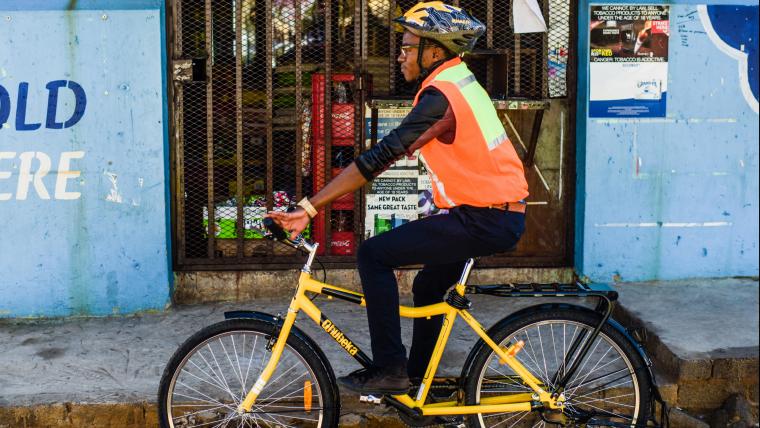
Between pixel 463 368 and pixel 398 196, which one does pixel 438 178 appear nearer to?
pixel 463 368

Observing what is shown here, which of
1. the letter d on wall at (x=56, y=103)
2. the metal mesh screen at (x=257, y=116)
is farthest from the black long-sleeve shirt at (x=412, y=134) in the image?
the letter d on wall at (x=56, y=103)

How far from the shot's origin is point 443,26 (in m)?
4.11

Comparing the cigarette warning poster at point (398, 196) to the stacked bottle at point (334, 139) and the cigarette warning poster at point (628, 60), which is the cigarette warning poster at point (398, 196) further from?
the cigarette warning poster at point (628, 60)

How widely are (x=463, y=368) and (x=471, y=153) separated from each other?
1004 mm

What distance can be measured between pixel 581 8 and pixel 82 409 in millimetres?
4157

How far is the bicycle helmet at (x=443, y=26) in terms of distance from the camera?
4098 mm

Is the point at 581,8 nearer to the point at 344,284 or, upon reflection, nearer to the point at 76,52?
the point at 344,284

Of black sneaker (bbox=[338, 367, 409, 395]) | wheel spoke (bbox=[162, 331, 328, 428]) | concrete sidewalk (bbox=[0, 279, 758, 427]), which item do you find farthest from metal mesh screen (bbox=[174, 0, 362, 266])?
black sneaker (bbox=[338, 367, 409, 395])

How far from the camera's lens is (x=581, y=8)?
21.2 feet

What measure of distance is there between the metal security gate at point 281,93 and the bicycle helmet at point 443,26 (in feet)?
7.02

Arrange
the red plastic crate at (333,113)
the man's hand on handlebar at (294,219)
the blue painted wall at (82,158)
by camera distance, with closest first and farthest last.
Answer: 1. the man's hand on handlebar at (294,219)
2. the blue painted wall at (82,158)
3. the red plastic crate at (333,113)

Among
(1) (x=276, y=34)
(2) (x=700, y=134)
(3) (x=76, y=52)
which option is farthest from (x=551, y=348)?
(3) (x=76, y=52)

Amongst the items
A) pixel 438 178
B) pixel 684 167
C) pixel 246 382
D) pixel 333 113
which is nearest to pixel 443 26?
pixel 438 178

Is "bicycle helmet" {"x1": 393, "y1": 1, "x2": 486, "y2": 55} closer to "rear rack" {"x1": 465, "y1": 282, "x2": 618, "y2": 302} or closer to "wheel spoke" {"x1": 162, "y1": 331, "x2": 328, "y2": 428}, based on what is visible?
"rear rack" {"x1": 465, "y1": 282, "x2": 618, "y2": 302}
